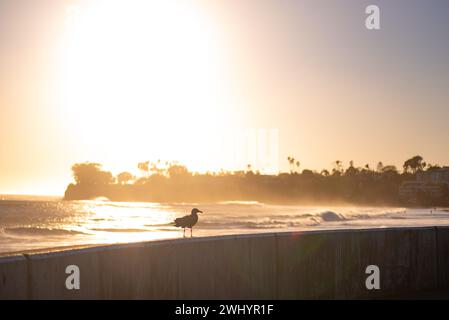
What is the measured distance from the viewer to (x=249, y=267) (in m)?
9.11

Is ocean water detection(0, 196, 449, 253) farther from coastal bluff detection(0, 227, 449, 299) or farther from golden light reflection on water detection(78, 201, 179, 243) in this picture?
coastal bluff detection(0, 227, 449, 299)

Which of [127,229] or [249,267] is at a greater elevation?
[249,267]

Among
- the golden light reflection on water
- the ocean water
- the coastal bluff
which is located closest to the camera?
the coastal bluff

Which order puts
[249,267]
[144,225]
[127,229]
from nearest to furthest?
[249,267] → [127,229] → [144,225]

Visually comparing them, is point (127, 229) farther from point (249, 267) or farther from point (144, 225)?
point (249, 267)

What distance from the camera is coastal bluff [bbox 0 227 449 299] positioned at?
6973mm

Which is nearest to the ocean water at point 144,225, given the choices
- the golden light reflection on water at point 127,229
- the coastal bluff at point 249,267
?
the golden light reflection on water at point 127,229

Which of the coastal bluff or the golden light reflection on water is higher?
the coastal bluff

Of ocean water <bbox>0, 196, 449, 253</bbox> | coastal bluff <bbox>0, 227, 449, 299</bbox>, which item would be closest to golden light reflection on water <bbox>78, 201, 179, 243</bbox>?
ocean water <bbox>0, 196, 449, 253</bbox>

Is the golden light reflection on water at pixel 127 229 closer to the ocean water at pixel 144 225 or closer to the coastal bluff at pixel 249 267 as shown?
the ocean water at pixel 144 225

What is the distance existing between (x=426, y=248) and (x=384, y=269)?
3.45ft

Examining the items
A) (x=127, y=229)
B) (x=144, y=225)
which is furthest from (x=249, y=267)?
(x=144, y=225)

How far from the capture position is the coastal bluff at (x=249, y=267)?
6.97 m
